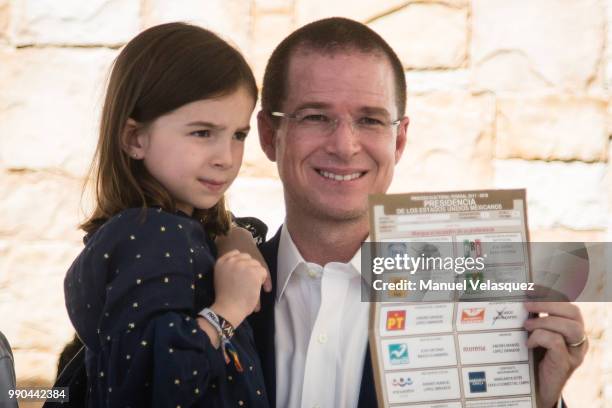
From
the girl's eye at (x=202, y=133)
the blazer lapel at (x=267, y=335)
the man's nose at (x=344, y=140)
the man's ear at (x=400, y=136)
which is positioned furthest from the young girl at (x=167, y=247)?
the man's ear at (x=400, y=136)

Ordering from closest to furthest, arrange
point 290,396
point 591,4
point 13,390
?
point 13,390
point 290,396
point 591,4

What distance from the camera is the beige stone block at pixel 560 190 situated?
2.75 meters

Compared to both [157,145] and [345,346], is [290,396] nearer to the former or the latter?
[345,346]

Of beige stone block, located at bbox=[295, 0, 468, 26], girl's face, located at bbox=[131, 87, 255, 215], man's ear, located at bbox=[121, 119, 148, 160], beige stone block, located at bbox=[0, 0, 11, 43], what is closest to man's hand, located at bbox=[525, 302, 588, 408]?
girl's face, located at bbox=[131, 87, 255, 215]

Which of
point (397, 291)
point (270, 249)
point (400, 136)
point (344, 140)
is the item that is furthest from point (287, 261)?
point (397, 291)

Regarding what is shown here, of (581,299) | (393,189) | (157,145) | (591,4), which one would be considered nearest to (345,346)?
(157,145)

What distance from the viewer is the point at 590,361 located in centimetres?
280

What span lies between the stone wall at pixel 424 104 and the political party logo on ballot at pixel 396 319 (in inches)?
47.3

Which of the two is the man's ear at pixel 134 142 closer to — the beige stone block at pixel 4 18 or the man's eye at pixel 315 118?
the man's eye at pixel 315 118

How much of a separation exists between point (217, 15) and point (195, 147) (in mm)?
1142

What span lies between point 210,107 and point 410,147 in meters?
1.15

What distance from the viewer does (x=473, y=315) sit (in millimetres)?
1632

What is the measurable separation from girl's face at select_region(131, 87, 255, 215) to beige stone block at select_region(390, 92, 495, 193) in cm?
107

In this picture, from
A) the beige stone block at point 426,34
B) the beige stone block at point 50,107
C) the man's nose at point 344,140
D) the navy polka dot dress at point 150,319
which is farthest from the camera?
the beige stone block at point 50,107
